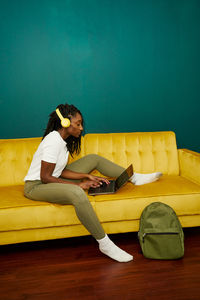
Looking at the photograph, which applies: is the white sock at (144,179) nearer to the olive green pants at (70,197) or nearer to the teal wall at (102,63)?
the olive green pants at (70,197)

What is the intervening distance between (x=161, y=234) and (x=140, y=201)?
0.27 metres

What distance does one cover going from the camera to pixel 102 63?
2689 millimetres

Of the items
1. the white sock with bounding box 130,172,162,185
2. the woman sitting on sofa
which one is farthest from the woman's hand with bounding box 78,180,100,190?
the white sock with bounding box 130,172,162,185

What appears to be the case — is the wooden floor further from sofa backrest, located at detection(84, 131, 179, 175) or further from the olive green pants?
sofa backrest, located at detection(84, 131, 179, 175)

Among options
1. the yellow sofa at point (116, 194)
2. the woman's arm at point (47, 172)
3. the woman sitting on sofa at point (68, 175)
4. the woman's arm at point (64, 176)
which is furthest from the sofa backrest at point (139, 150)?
the woman's arm at point (47, 172)

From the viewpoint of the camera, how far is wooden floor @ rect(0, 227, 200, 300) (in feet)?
4.51

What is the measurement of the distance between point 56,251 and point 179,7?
2.80 meters

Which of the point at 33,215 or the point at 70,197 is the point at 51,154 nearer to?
the point at 70,197

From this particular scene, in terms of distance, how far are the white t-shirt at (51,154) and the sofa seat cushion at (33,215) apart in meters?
0.24

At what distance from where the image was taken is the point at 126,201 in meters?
1.79

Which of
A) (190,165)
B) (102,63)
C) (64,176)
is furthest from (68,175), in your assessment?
(102,63)

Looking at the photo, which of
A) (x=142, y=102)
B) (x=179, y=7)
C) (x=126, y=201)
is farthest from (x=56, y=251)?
(x=179, y=7)

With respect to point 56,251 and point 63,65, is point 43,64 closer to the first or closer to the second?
point 63,65

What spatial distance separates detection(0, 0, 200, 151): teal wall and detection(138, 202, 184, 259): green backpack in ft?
4.23
